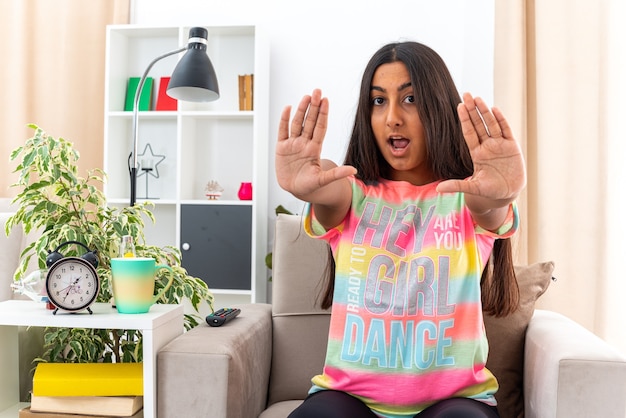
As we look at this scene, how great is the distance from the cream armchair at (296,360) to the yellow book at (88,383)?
0.08 m

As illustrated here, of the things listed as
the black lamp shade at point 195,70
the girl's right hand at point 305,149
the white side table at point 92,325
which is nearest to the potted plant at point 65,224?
the white side table at point 92,325

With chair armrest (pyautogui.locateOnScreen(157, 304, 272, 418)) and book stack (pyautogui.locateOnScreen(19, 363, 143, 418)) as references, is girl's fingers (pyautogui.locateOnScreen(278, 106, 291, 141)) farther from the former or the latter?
book stack (pyautogui.locateOnScreen(19, 363, 143, 418))

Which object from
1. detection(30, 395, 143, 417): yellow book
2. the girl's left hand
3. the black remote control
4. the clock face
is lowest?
detection(30, 395, 143, 417): yellow book

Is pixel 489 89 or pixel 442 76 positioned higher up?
pixel 489 89

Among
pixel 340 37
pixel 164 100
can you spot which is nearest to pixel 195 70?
pixel 164 100

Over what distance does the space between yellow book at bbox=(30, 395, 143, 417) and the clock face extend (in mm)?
198

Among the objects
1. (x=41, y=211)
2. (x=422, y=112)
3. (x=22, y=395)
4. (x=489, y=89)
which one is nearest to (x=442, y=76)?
(x=422, y=112)

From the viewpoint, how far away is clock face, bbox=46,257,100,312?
1387 mm

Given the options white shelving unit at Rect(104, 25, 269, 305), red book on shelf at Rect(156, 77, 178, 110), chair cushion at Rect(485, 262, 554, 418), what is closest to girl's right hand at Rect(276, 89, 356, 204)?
chair cushion at Rect(485, 262, 554, 418)

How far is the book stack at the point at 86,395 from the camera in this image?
1.35 metres

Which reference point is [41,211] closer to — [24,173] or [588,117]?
[24,173]

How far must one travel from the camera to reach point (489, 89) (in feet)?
9.25

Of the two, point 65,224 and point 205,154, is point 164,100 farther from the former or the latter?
point 65,224

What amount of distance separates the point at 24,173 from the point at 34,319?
403 millimetres
